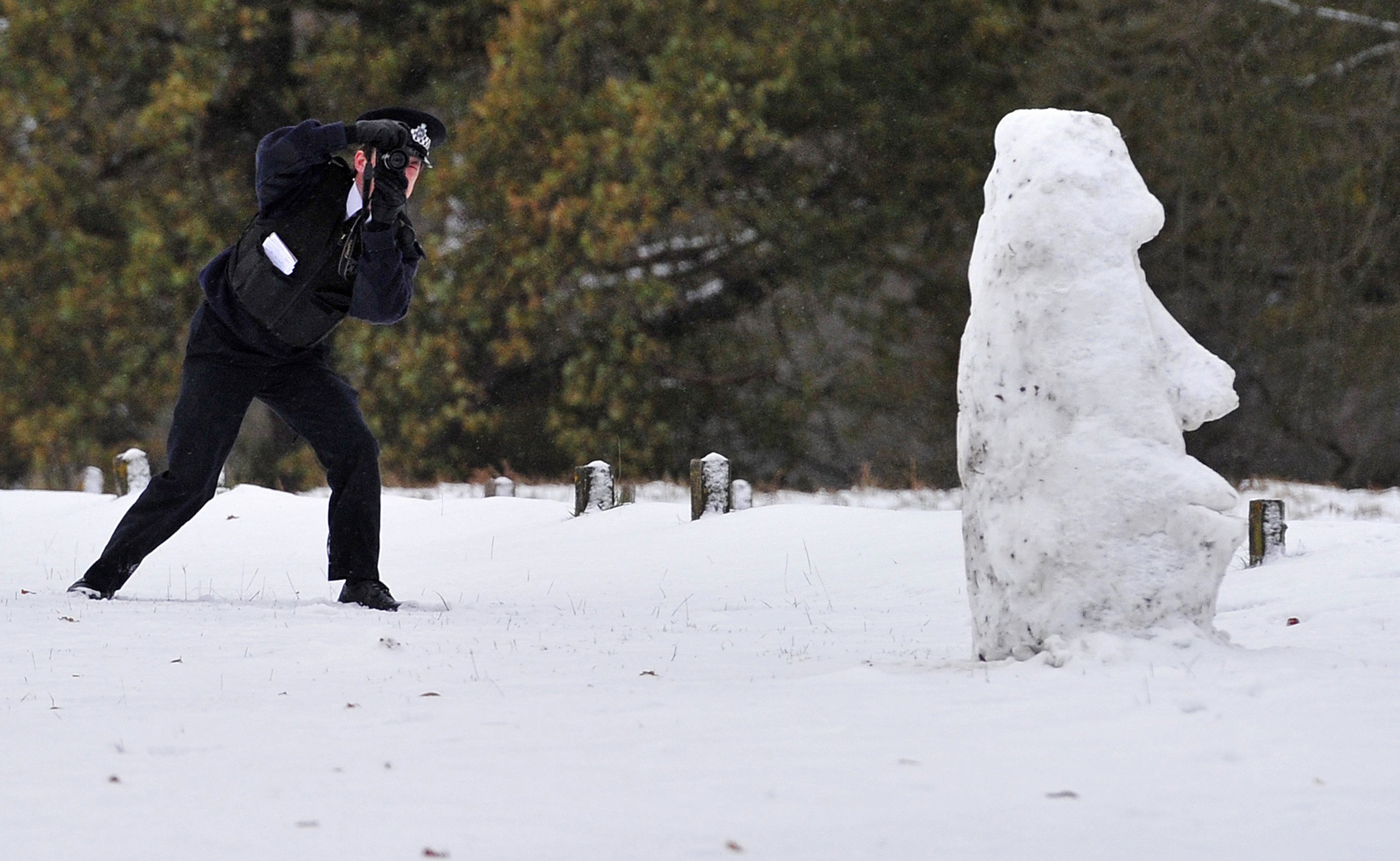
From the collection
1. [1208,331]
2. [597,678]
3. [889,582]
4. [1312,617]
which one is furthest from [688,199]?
[597,678]

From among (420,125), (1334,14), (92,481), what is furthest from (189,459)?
(1334,14)

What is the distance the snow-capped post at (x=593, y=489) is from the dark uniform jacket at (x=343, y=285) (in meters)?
3.97

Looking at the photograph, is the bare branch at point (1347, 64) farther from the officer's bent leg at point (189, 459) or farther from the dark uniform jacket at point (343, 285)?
the officer's bent leg at point (189, 459)

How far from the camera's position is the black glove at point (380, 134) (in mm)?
6461

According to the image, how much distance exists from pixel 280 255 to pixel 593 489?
4.40 metres

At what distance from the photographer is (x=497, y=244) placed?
1561 centimetres

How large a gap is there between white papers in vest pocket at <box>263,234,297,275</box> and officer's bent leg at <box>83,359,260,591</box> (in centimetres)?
51

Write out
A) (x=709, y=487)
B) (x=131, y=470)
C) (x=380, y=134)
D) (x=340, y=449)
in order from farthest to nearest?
(x=131, y=470) → (x=709, y=487) → (x=340, y=449) → (x=380, y=134)

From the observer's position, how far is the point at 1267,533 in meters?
8.03

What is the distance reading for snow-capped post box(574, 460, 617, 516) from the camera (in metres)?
10.6

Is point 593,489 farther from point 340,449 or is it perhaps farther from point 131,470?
point 131,470

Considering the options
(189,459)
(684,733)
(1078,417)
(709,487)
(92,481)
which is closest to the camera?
(684,733)

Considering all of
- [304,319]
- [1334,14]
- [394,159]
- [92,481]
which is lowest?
[92,481]

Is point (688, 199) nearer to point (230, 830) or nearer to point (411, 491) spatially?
point (411, 491)
